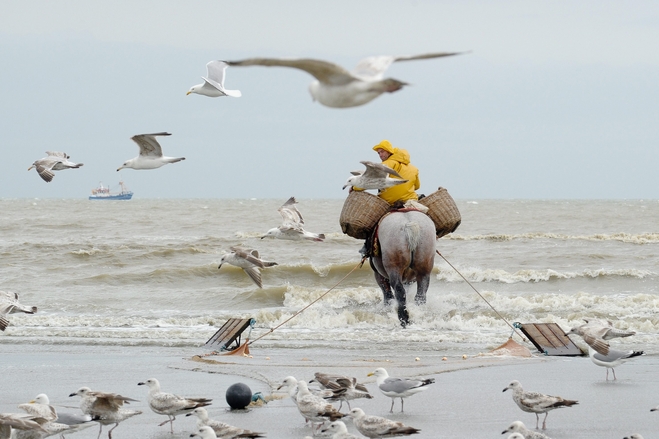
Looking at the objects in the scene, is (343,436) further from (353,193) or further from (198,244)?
(198,244)

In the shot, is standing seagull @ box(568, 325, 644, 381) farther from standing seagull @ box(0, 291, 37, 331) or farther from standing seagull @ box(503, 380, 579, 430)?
standing seagull @ box(0, 291, 37, 331)

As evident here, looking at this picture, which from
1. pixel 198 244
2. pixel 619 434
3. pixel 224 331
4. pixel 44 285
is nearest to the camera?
pixel 619 434

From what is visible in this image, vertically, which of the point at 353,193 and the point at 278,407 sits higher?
the point at 353,193

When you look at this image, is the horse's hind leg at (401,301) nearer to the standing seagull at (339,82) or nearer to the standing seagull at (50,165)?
the standing seagull at (50,165)

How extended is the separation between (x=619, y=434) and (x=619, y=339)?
6321 millimetres

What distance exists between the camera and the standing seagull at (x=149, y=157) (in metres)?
11.6

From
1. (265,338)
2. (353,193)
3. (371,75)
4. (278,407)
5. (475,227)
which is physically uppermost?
(371,75)

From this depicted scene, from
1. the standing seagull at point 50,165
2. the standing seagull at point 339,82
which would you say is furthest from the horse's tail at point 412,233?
the standing seagull at point 339,82

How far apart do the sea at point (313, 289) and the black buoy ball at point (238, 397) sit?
14.5 ft

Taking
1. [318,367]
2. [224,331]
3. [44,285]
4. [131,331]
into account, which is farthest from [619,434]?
[44,285]

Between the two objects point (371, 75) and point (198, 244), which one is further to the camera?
point (198, 244)

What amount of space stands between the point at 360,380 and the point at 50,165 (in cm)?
546

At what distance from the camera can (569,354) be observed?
39.6ft

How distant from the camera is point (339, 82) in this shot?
473cm
